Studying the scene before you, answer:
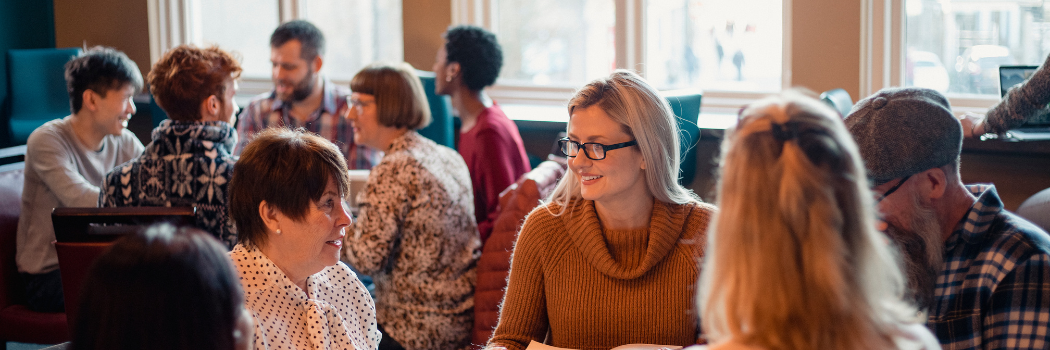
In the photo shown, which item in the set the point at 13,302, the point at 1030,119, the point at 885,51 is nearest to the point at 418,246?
the point at 13,302

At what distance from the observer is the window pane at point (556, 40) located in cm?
476

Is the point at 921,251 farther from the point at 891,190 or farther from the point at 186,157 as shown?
the point at 186,157

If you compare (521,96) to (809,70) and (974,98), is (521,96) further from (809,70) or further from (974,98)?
(974,98)

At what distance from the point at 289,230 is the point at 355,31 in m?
3.82

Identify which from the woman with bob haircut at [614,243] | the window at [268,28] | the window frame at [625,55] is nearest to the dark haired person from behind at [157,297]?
the woman with bob haircut at [614,243]

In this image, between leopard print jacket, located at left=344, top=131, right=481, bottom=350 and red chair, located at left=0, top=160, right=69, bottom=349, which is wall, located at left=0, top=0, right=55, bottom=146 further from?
leopard print jacket, located at left=344, top=131, right=481, bottom=350

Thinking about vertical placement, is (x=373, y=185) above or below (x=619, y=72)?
below

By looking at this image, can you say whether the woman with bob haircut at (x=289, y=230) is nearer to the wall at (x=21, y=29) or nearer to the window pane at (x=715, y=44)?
the window pane at (x=715, y=44)

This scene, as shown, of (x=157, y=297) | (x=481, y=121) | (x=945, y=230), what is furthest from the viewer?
(x=481, y=121)

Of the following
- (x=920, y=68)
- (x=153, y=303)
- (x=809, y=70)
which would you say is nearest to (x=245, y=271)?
(x=153, y=303)

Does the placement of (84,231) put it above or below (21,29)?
below

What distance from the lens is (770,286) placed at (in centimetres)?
91

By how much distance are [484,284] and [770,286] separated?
165cm

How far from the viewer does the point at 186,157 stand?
2.45 meters
